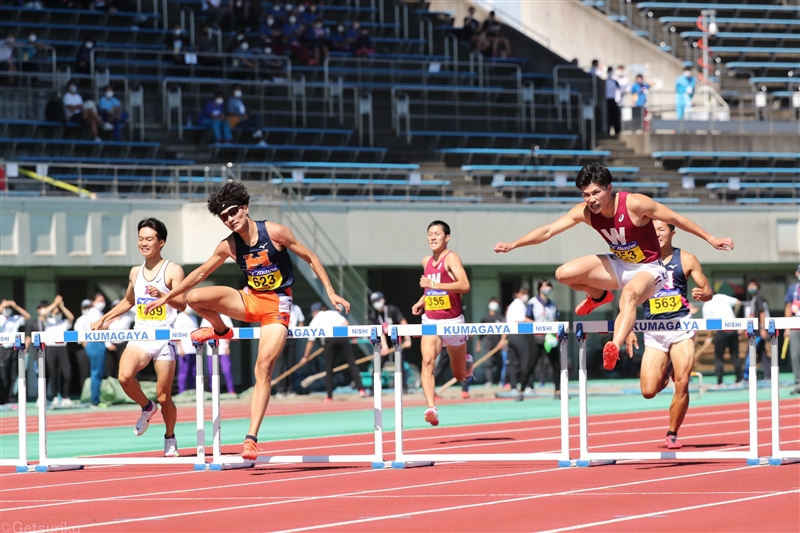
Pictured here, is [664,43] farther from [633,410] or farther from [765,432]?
[765,432]

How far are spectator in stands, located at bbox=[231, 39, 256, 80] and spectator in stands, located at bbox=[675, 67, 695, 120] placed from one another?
11079mm

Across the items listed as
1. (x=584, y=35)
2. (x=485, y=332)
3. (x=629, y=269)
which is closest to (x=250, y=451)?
(x=485, y=332)

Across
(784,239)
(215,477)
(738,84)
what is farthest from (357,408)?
(738,84)

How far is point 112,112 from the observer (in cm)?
2808

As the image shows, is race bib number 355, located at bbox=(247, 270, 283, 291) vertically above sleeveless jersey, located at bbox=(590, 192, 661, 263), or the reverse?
sleeveless jersey, located at bbox=(590, 192, 661, 263)

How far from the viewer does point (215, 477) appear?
10.6 meters

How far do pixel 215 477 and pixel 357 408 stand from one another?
1031cm

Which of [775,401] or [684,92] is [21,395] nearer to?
[775,401]

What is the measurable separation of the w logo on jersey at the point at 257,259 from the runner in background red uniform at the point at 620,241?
179cm

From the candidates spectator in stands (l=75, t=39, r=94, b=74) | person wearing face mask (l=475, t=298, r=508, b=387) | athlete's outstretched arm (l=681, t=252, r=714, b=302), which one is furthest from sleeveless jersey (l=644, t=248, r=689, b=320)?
spectator in stands (l=75, t=39, r=94, b=74)

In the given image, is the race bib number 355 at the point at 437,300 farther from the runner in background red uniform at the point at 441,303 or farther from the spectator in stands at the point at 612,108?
the spectator in stands at the point at 612,108

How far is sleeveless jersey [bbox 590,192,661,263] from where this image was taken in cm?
1033

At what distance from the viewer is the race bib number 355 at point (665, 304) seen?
11586mm

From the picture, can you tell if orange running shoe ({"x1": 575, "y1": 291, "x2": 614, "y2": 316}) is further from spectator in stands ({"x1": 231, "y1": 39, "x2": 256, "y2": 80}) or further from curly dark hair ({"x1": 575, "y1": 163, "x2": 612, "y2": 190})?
spectator in stands ({"x1": 231, "y1": 39, "x2": 256, "y2": 80})
